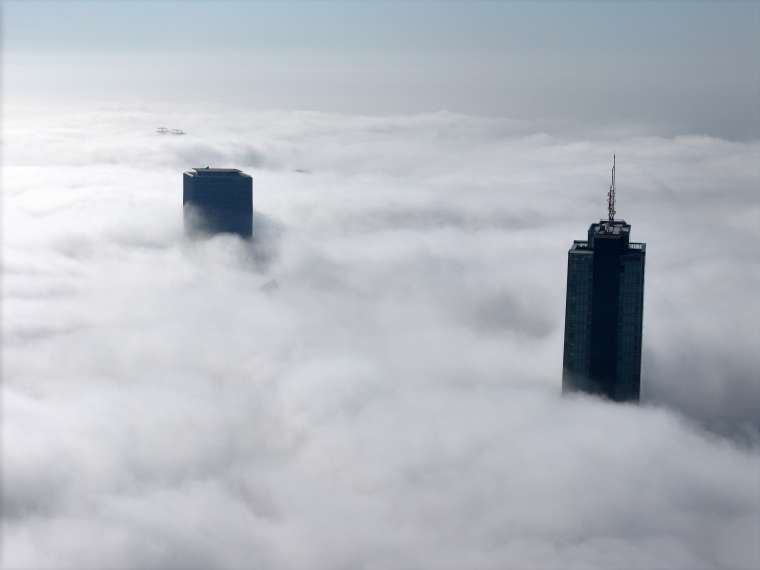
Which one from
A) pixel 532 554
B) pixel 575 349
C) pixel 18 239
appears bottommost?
pixel 532 554

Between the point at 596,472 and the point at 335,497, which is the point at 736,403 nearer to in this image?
the point at 596,472

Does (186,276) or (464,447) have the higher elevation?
(186,276)

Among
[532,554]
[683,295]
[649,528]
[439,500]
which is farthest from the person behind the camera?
[683,295]

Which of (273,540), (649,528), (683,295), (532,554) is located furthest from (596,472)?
(683,295)

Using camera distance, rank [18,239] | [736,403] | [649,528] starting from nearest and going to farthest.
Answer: [649,528]
[18,239]
[736,403]

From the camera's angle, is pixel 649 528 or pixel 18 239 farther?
pixel 18 239
